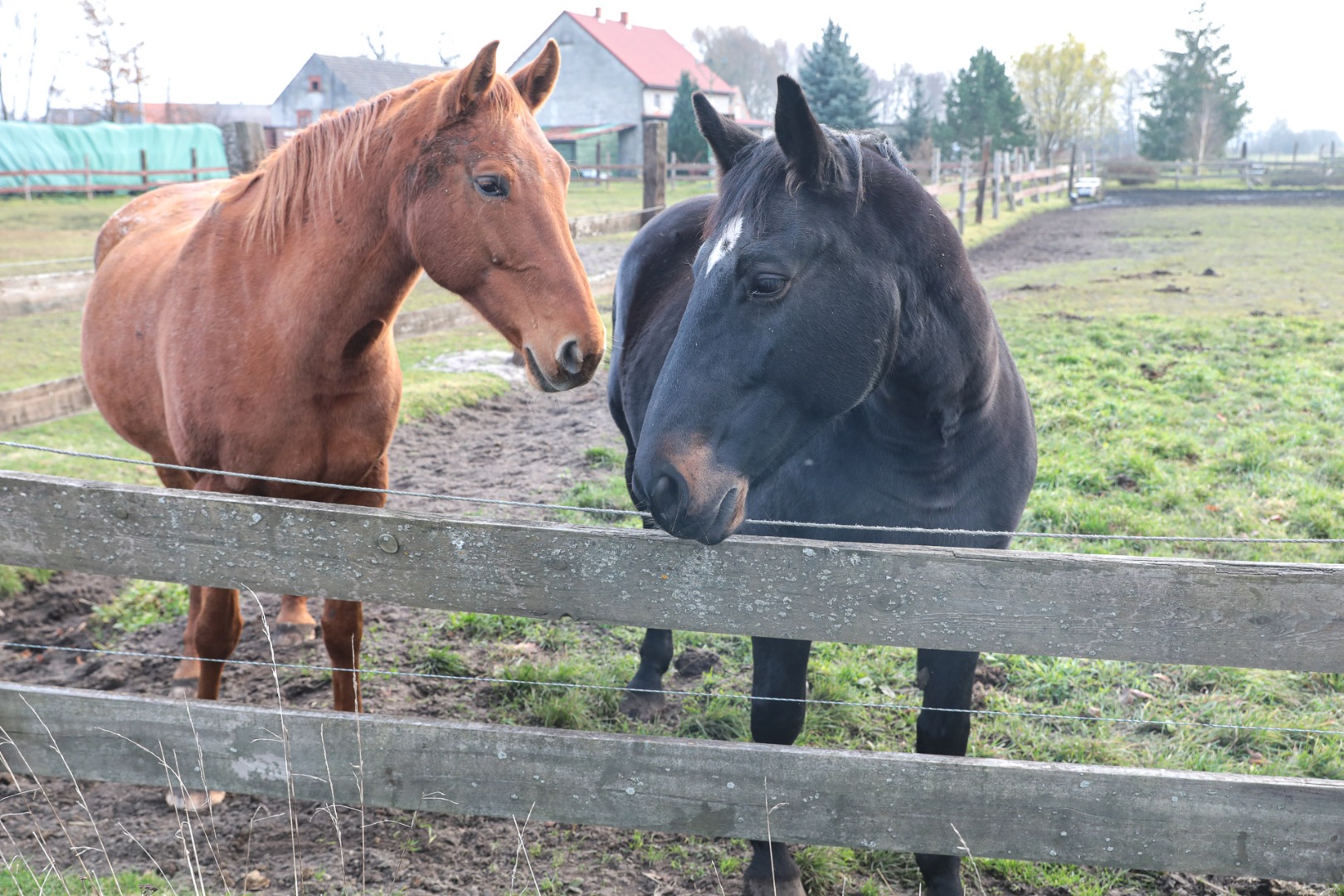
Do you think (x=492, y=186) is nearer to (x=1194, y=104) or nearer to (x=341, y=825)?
(x=341, y=825)

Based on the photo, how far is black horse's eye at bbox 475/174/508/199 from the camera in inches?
104

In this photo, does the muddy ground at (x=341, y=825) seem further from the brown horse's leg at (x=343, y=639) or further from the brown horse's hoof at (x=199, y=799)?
the brown horse's leg at (x=343, y=639)

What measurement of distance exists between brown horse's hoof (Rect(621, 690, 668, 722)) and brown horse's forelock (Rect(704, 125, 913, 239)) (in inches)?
83.6

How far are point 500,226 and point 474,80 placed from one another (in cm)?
42

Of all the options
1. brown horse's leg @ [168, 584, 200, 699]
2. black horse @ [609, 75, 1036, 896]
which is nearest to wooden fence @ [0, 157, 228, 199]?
brown horse's leg @ [168, 584, 200, 699]

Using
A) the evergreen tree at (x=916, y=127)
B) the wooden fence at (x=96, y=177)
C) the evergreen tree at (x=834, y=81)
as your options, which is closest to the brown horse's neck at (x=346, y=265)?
the wooden fence at (x=96, y=177)

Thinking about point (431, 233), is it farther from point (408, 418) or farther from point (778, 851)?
point (408, 418)

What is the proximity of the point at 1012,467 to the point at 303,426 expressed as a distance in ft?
7.28

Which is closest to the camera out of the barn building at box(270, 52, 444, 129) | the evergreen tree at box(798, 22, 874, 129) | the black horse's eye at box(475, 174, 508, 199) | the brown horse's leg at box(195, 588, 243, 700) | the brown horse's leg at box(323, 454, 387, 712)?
the black horse's eye at box(475, 174, 508, 199)

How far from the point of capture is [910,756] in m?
2.26

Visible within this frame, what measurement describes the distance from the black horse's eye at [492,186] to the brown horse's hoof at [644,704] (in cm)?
207

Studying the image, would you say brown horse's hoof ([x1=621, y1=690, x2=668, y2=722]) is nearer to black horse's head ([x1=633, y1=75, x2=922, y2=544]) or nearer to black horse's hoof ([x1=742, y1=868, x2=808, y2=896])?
black horse's hoof ([x1=742, y1=868, x2=808, y2=896])

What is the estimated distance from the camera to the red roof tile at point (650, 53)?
55.6 meters

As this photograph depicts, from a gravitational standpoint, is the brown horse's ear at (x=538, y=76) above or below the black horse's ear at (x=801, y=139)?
above
